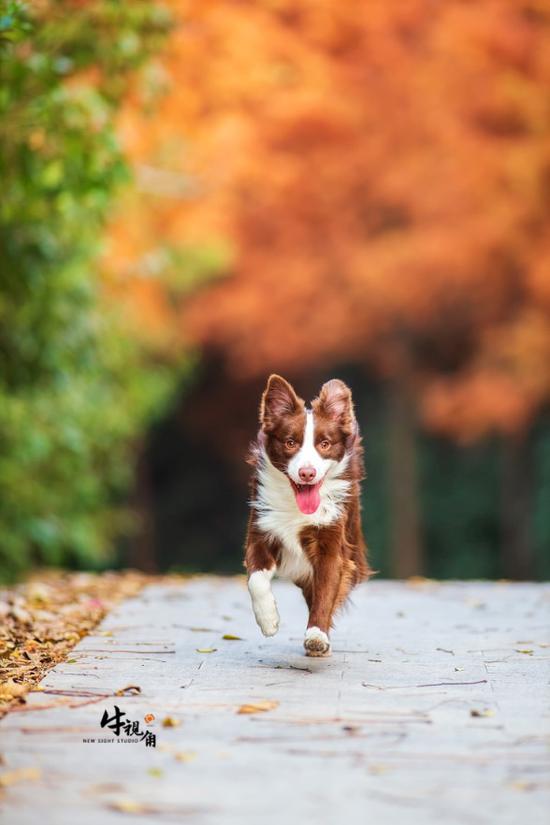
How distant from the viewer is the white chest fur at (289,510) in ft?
16.8

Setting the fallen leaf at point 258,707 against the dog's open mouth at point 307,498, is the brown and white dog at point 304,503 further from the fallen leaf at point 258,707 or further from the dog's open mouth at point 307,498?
the fallen leaf at point 258,707

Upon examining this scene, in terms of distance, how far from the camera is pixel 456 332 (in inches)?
649

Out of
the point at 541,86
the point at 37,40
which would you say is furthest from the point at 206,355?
the point at 37,40

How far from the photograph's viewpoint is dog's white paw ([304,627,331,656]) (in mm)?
5035

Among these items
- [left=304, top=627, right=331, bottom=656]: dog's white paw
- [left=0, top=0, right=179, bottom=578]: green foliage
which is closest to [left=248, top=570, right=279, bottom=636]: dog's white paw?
[left=304, top=627, right=331, bottom=656]: dog's white paw

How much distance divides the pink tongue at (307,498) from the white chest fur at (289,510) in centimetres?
6

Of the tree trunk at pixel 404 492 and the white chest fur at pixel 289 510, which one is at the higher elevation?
the white chest fur at pixel 289 510

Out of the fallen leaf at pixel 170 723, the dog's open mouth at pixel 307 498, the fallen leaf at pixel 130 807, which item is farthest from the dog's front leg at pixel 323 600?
the fallen leaf at pixel 130 807

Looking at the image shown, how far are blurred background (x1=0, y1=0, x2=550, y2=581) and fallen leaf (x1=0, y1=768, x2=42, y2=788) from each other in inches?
296

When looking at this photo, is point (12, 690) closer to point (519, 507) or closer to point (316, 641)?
point (316, 641)

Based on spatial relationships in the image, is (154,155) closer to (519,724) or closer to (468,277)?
(468,277)

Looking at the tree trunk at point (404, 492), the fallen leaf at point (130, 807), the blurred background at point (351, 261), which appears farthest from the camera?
the tree trunk at point (404, 492)

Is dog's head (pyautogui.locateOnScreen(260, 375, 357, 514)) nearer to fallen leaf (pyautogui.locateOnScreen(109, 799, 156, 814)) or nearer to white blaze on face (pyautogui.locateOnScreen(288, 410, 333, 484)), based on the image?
white blaze on face (pyautogui.locateOnScreen(288, 410, 333, 484))

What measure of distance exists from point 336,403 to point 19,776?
A: 2198 mm
